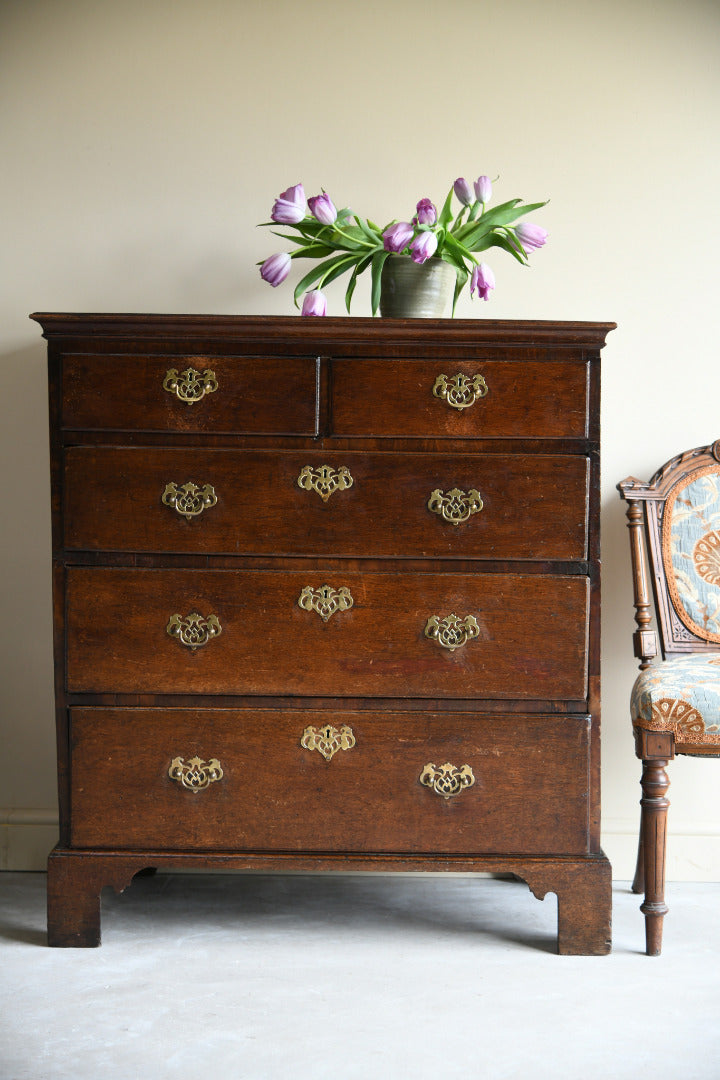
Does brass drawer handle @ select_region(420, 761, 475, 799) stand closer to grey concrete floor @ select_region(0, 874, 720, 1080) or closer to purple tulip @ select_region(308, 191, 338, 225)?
grey concrete floor @ select_region(0, 874, 720, 1080)

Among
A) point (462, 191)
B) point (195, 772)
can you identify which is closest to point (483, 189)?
point (462, 191)

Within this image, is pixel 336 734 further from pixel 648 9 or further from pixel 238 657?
pixel 648 9

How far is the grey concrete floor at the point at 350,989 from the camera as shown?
162 cm

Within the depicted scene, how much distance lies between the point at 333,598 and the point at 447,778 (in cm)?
45

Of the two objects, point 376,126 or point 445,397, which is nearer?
point 445,397

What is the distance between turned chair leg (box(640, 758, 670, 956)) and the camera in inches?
78.8

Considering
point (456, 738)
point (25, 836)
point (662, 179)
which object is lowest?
point (25, 836)

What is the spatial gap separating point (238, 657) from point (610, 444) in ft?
3.95

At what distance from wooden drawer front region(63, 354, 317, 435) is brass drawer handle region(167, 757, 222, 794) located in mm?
697

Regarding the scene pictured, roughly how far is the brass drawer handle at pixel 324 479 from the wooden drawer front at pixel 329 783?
1.54 ft

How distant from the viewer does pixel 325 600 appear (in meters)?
2.00

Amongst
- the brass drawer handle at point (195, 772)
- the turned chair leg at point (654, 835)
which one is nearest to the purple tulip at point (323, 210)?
the brass drawer handle at point (195, 772)

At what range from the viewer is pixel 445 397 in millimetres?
1996

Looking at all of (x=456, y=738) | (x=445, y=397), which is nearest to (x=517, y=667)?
(x=456, y=738)
